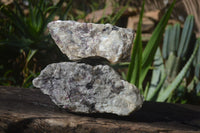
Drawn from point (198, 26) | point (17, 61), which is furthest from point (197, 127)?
point (198, 26)

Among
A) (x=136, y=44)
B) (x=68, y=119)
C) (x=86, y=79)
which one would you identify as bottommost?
(x=68, y=119)

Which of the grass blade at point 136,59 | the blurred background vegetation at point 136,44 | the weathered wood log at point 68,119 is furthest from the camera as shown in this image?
the blurred background vegetation at point 136,44

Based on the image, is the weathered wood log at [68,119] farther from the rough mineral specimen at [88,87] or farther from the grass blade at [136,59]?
the grass blade at [136,59]

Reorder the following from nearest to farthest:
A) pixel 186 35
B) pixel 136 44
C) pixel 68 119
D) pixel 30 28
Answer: pixel 68 119 < pixel 136 44 < pixel 30 28 < pixel 186 35

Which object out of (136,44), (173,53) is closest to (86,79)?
(136,44)

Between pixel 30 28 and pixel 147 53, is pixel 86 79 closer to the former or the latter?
pixel 147 53

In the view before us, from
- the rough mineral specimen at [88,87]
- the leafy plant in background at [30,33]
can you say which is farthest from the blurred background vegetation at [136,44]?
the rough mineral specimen at [88,87]
